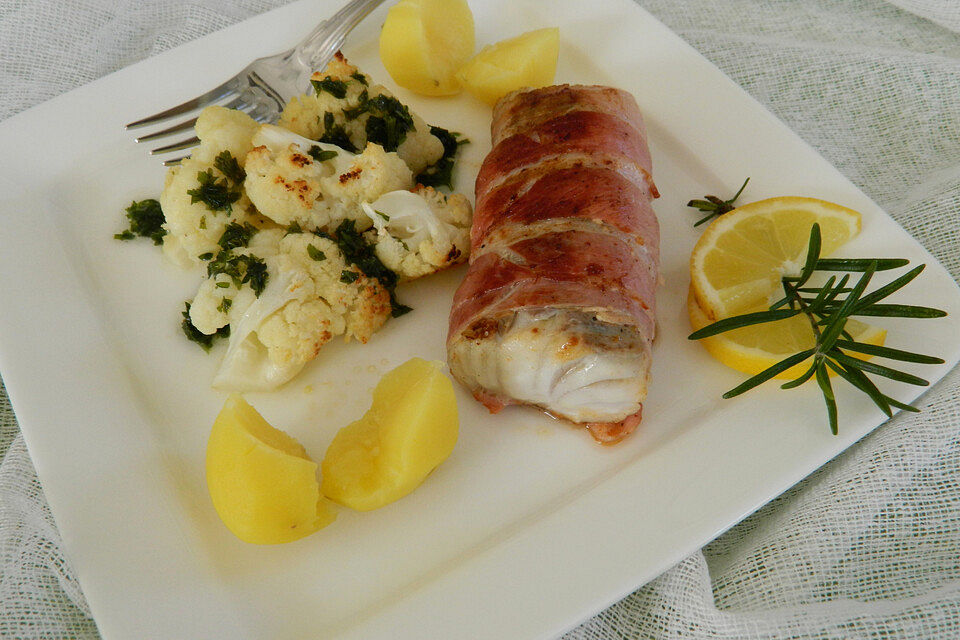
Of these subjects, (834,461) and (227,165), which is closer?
(834,461)

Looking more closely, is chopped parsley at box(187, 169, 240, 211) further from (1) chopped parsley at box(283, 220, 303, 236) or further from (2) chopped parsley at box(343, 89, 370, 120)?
(2) chopped parsley at box(343, 89, 370, 120)

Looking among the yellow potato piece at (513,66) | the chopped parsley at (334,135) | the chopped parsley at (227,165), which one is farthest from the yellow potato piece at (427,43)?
the chopped parsley at (227,165)

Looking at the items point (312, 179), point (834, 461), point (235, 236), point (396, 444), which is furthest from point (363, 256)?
point (834, 461)

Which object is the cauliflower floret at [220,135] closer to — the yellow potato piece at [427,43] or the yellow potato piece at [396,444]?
the yellow potato piece at [427,43]

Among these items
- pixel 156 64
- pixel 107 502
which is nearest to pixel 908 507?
pixel 107 502

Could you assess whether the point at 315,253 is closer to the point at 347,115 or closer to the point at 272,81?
the point at 347,115

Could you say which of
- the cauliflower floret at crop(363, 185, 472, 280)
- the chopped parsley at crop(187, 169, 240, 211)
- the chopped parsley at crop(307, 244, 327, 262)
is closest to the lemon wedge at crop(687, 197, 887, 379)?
the cauliflower floret at crop(363, 185, 472, 280)
